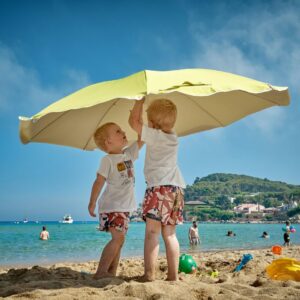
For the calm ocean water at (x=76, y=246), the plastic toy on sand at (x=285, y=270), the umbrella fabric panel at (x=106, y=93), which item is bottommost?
the calm ocean water at (x=76, y=246)

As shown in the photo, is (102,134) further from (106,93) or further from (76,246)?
(76,246)

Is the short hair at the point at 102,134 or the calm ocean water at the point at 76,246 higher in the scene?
the short hair at the point at 102,134

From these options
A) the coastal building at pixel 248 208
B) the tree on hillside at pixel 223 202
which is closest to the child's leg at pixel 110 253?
the coastal building at pixel 248 208

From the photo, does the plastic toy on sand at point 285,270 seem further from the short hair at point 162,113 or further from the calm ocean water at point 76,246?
the calm ocean water at point 76,246

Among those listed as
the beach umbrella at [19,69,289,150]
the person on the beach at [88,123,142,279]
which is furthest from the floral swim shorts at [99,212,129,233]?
the beach umbrella at [19,69,289,150]

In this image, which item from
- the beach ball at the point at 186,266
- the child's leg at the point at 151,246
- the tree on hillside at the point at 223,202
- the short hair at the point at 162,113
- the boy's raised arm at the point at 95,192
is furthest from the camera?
the tree on hillside at the point at 223,202

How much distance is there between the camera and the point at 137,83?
3689mm

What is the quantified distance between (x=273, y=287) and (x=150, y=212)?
4.26ft

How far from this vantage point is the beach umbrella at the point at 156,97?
3.55 meters

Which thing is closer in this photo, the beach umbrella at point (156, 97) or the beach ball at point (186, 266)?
the beach umbrella at point (156, 97)

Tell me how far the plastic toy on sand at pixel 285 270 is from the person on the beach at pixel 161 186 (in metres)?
1.21

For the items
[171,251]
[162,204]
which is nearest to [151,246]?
[171,251]

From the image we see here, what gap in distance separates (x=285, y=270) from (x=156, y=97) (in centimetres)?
245

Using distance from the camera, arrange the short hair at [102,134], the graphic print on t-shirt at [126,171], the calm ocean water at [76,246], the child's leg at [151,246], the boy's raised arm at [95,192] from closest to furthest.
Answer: the child's leg at [151,246] < the boy's raised arm at [95,192] < the graphic print on t-shirt at [126,171] < the short hair at [102,134] < the calm ocean water at [76,246]
